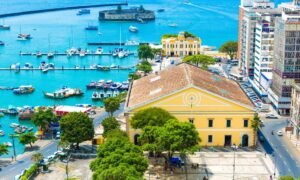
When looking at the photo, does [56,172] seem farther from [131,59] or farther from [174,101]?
[131,59]

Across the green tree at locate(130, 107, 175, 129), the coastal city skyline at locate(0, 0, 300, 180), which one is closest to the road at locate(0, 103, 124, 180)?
the coastal city skyline at locate(0, 0, 300, 180)

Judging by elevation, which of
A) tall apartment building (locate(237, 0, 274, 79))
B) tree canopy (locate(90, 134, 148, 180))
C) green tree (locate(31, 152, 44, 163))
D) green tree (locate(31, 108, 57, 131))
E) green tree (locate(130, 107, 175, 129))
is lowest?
green tree (locate(31, 152, 44, 163))

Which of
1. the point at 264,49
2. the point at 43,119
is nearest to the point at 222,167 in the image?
the point at 43,119

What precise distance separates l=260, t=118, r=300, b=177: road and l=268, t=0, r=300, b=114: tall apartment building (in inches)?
230

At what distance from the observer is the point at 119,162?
5638 cm

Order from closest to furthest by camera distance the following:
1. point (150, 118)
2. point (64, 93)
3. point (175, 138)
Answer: point (175, 138) → point (150, 118) → point (64, 93)

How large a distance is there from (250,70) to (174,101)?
5291cm

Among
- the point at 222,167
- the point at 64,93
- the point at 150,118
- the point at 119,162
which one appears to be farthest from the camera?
the point at 64,93

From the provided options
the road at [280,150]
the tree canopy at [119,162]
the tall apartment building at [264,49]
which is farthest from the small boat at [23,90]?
the tree canopy at [119,162]

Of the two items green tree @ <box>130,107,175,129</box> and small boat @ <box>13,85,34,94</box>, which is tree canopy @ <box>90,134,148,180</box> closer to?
green tree @ <box>130,107,175,129</box>

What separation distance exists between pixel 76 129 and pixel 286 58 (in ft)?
145

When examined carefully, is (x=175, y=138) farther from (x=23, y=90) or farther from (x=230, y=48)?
(x=230, y=48)

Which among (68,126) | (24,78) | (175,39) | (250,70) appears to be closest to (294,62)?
(250,70)

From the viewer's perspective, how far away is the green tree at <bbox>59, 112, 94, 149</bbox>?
74250 mm
